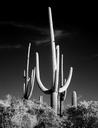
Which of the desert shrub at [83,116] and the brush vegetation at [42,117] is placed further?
the desert shrub at [83,116]

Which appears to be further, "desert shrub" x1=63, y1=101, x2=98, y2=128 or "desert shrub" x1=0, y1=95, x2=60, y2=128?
"desert shrub" x1=63, y1=101, x2=98, y2=128

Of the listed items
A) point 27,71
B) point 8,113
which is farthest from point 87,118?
point 27,71

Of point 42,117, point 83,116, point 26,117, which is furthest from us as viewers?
point 83,116

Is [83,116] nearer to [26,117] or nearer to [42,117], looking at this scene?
[42,117]

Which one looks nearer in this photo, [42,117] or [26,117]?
[26,117]

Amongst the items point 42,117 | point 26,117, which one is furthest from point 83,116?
point 26,117

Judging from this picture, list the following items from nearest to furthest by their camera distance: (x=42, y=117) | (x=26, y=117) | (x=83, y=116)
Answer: (x=26, y=117) → (x=42, y=117) → (x=83, y=116)

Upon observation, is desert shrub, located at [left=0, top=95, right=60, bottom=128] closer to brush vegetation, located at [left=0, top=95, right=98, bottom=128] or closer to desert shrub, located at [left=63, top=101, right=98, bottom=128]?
brush vegetation, located at [left=0, top=95, right=98, bottom=128]

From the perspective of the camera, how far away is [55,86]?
1441cm

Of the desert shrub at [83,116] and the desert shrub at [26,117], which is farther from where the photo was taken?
the desert shrub at [83,116]

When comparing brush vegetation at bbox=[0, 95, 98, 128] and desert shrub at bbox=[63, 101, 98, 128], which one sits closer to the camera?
brush vegetation at bbox=[0, 95, 98, 128]

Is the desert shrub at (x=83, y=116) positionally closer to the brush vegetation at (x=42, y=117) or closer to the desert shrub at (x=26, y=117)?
the brush vegetation at (x=42, y=117)

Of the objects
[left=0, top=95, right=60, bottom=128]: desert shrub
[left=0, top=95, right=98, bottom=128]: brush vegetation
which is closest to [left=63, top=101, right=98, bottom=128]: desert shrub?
[left=0, top=95, right=98, bottom=128]: brush vegetation

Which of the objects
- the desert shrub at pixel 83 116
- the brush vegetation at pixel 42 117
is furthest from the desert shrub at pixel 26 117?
the desert shrub at pixel 83 116
